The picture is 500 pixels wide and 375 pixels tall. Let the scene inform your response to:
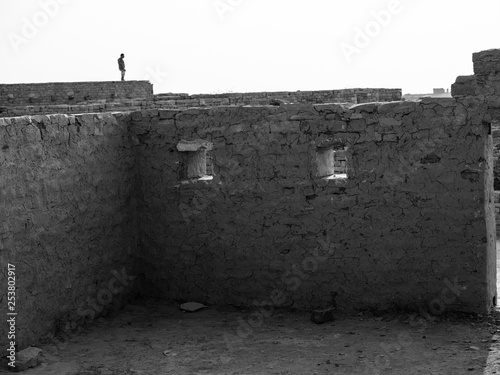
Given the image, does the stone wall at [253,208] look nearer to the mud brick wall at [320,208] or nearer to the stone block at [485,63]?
the mud brick wall at [320,208]

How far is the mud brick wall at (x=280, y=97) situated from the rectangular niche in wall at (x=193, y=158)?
20.7ft

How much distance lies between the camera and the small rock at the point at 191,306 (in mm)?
7488

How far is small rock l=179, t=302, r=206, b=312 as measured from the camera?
24.6 feet

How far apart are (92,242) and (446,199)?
3.53 m

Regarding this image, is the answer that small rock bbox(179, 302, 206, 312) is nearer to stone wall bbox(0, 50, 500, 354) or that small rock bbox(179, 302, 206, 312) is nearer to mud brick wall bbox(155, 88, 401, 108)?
stone wall bbox(0, 50, 500, 354)

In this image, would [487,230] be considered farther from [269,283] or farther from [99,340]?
[99,340]

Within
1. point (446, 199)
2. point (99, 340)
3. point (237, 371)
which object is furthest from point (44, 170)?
point (446, 199)

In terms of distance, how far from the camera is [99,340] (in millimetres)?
6680

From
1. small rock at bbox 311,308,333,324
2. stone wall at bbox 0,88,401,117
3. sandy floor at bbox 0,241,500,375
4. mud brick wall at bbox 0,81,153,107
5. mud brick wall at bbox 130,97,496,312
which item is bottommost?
sandy floor at bbox 0,241,500,375

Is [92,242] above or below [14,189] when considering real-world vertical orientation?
below

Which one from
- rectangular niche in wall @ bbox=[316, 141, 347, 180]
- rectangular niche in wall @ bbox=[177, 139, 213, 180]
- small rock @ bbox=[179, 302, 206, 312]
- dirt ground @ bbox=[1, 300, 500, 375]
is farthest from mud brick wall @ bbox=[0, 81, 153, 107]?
dirt ground @ bbox=[1, 300, 500, 375]

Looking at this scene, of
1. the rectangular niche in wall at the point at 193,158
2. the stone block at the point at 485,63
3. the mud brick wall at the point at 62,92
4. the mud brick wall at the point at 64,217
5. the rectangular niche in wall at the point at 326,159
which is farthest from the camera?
the mud brick wall at the point at 62,92

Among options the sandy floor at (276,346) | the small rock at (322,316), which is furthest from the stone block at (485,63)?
the small rock at (322,316)

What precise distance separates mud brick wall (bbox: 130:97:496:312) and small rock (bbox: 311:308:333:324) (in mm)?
225
